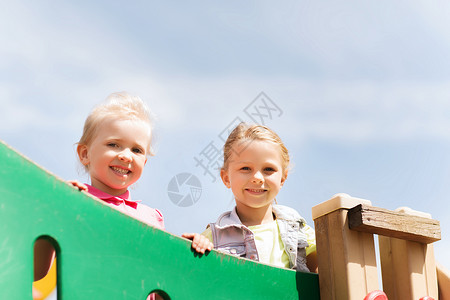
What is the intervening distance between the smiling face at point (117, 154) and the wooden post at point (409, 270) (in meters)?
1.16

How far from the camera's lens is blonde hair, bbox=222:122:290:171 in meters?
2.79

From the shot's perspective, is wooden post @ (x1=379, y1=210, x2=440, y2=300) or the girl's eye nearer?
wooden post @ (x1=379, y1=210, x2=440, y2=300)

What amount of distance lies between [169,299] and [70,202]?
0.43 meters

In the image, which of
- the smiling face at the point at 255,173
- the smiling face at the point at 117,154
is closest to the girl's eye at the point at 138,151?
the smiling face at the point at 117,154

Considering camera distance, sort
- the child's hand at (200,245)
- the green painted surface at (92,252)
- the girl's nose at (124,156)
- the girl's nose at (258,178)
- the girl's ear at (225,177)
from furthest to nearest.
Result: the girl's ear at (225,177) → the girl's nose at (258,178) → the girl's nose at (124,156) → the child's hand at (200,245) → the green painted surface at (92,252)

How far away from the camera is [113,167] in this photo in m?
2.60

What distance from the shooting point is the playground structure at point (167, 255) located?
146 cm

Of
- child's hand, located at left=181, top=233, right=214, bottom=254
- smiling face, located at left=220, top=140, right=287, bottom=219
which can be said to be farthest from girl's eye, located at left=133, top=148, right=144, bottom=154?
child's hand, located at left=181, top=233, right=214, bottom=254

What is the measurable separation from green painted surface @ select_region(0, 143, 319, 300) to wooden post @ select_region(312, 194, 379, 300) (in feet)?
0.99

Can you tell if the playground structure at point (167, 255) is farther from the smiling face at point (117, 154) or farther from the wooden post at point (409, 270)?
the smiling face at point (117, 154)

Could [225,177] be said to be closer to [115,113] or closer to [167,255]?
[115,113]

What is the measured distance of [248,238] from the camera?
2.66 meters

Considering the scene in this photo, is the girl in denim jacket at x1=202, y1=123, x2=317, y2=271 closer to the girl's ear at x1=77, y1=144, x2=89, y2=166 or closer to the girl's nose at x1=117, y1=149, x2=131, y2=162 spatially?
the girl's nose at x1=117, y1=149, x2=131, y2=162

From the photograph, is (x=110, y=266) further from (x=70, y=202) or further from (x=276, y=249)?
(x=276, y=249)
